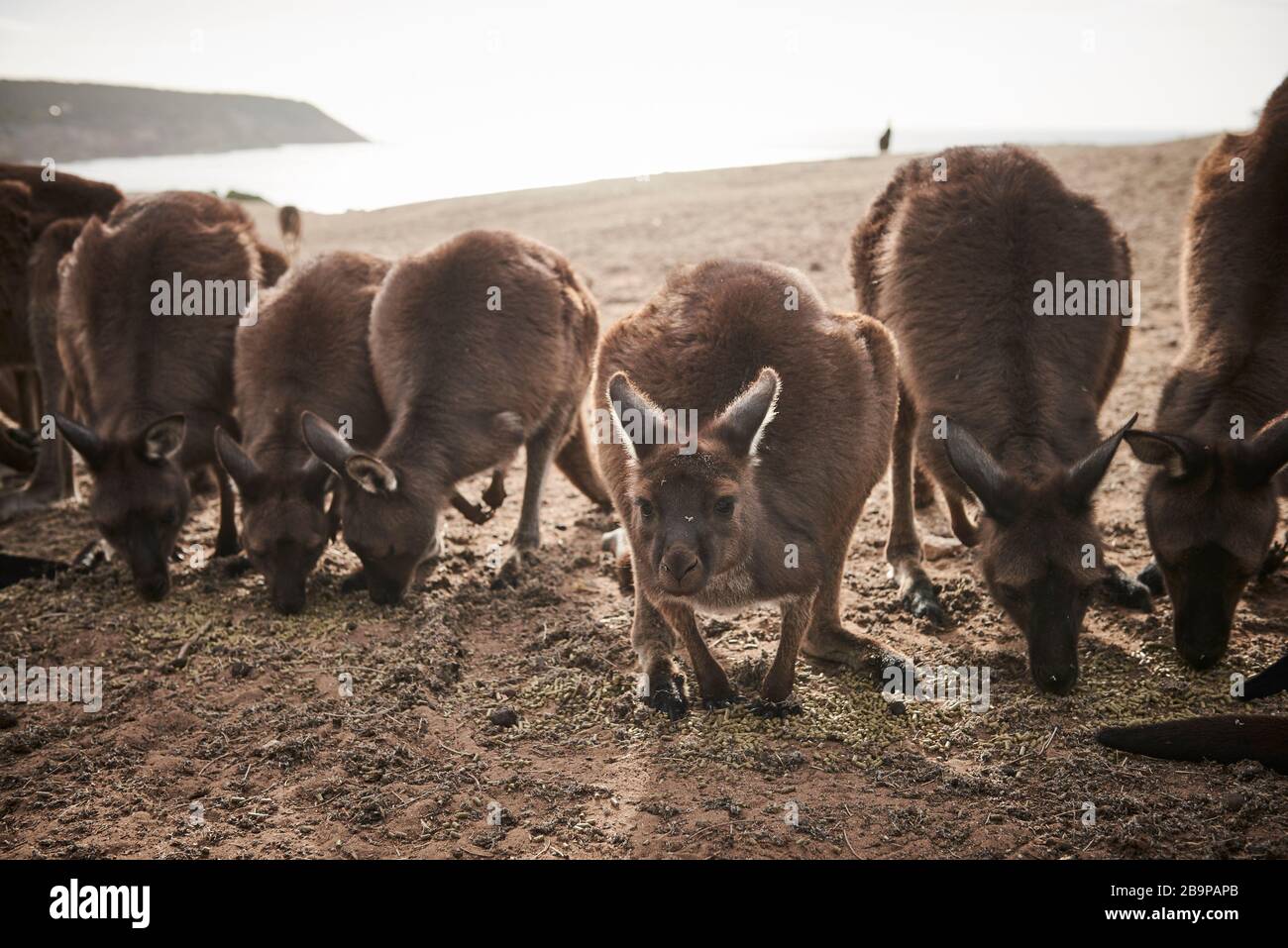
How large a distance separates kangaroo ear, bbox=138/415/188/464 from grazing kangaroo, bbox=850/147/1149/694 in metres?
3.92

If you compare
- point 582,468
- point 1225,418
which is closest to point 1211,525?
point 1225,418

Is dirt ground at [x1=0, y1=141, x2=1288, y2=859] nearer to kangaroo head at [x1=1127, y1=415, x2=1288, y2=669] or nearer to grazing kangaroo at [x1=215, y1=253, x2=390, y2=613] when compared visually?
kangaroo head at [x1=1127, y1=415, x2=1288, y2=669]

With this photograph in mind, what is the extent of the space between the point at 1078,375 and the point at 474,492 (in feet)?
14.0

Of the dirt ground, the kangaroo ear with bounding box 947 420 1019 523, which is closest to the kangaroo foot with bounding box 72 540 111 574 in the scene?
the dirt ground

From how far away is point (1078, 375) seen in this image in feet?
16.6

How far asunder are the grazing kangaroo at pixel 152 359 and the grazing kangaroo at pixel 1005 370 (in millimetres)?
3958

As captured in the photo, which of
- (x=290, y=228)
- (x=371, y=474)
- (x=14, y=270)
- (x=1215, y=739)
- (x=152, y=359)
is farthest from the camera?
(x=290, y=228)

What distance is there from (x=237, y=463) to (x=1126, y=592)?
181 inches

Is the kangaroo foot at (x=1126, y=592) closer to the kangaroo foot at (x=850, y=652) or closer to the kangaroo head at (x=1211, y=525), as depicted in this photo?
the kangaroo head at (x=1211, y=525)

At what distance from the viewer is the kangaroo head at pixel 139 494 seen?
5746 millimetres

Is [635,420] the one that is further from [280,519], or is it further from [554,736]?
[280,519]

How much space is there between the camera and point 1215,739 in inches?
153

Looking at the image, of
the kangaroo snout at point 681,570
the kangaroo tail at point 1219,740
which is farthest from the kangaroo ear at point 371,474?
the kangaroo tail at point 1219,740

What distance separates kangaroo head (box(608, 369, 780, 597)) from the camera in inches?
152
